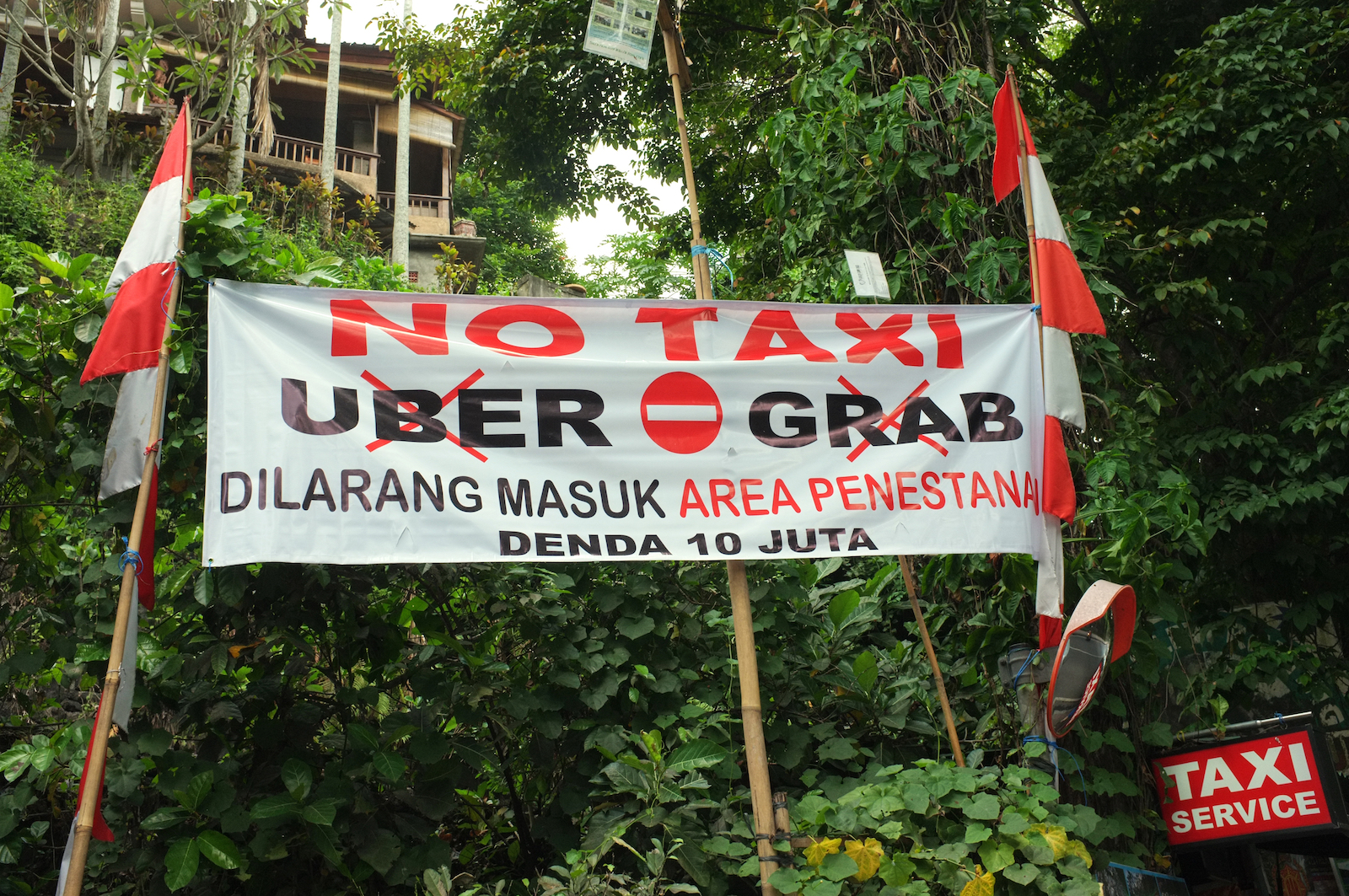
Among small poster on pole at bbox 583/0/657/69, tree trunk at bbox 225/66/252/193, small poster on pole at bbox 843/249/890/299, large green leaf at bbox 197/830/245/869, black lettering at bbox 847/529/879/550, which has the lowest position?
large green leaf at bbox 197/830/245/869

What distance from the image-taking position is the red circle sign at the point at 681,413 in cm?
324

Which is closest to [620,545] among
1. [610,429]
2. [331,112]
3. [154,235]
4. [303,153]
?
[610,429]

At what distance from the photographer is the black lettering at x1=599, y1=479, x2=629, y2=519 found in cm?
312

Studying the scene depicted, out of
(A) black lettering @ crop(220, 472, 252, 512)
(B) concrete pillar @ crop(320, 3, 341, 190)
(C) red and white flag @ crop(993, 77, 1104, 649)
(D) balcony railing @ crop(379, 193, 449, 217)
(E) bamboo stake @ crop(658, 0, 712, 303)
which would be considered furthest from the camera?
(D) balcony railing @ crop(379, 193, 449, 217)

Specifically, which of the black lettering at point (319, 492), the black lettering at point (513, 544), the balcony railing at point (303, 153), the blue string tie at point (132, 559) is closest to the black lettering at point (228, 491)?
the black lettering at point (319, 492)

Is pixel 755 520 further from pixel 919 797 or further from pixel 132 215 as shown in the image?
pixel 132 215

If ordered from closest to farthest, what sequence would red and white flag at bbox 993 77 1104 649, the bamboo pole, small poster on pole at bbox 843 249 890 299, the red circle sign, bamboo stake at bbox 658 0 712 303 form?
the bamboo pole, the red circle sign, red and white flag at bbox 993 77 1104 649, bamboo stake at bbox 658 0 712 303, small poster on pole at bbox 843 249 890 299

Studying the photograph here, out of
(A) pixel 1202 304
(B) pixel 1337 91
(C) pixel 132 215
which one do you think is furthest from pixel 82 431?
(C) pixel 132 215

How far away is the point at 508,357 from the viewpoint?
3.24 metres

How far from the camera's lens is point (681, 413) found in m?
3.29

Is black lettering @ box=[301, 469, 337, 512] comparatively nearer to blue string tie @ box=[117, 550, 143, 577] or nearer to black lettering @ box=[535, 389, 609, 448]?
blue string tie @ box=[117, 550, 143, 577]

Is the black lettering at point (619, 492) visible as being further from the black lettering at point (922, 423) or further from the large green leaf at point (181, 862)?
the large green leaf at point (181, 862)

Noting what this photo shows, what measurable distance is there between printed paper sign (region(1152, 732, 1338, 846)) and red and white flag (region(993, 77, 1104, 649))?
81cm

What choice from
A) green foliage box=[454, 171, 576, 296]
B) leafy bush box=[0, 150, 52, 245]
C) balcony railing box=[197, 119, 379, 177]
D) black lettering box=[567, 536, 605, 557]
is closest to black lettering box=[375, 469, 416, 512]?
black lettering box=[567, 536, 605, 557]
